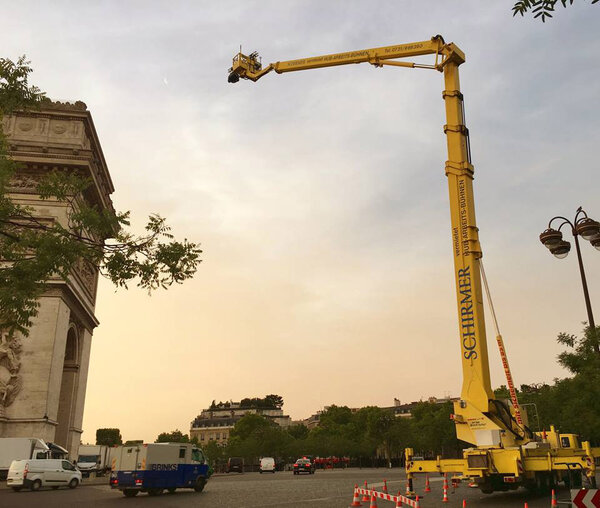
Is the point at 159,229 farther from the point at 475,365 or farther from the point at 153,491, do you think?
the point at 153,491

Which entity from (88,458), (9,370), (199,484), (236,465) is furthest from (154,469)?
(236,465)

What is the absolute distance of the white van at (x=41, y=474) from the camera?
92.4 ft

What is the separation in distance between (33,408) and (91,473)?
23.0m

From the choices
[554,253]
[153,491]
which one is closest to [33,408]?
[153,491]

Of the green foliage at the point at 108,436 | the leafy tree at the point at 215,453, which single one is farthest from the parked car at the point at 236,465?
the green foliage at the point at 108,436

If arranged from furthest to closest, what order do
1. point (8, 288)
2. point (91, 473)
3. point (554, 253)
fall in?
point (91, 473) → point (554, 253) → point (8, 288)

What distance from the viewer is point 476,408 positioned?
17.2 meters

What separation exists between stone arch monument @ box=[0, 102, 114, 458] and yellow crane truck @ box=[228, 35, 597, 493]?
807 inches

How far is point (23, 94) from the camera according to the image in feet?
51.8

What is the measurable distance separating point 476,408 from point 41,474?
22.2 m

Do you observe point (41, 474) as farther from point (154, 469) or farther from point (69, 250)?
point (69, 250)

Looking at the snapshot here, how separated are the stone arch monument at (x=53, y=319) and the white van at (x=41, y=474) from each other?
10.9 ft

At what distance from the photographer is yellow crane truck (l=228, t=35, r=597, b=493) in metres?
16.3

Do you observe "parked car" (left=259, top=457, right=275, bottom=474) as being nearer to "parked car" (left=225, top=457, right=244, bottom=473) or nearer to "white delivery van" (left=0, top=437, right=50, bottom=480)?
"parked car" (left=225, top=457, right=244, bottom=473)
